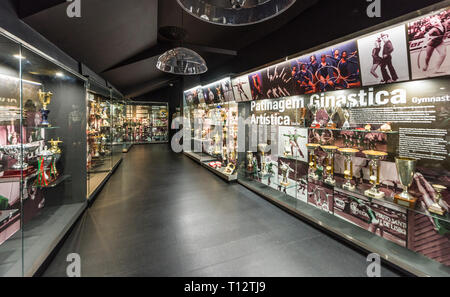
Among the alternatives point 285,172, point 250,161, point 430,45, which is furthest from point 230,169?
point 430,45

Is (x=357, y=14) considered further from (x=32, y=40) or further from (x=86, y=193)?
(x=86, y=193)

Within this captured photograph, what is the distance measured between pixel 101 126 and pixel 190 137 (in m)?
4.10

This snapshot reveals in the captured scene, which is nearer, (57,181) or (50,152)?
(50,152)

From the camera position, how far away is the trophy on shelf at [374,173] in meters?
2.41

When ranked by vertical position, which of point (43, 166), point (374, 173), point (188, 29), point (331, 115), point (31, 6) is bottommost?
point (374, 173)

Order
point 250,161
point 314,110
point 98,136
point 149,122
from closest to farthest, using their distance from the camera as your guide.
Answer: point 314,110
point 250,161
point 98,136
point 149,122

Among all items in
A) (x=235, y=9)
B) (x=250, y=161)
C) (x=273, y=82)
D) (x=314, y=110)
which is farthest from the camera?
(x=250, y=161)

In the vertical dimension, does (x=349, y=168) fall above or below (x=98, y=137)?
below

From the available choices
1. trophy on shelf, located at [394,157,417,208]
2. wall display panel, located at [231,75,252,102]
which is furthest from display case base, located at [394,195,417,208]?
wall display panel, located at [231,75,252,102]

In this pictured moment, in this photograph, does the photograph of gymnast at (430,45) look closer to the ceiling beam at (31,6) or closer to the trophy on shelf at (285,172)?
the trophy on shelf at (285,172)

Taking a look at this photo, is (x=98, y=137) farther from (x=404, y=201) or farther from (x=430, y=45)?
(x=430, y=45)

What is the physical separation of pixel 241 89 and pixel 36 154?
12.8 feet

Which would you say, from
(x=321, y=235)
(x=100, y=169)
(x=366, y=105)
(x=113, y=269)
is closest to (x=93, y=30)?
(x=100, y=169)

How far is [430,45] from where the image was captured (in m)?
1.86
